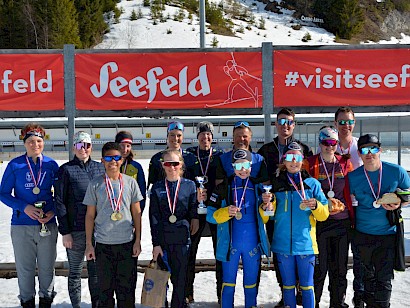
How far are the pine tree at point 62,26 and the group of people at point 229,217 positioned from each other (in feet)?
121

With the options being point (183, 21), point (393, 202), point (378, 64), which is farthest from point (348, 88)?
point (183, 21)

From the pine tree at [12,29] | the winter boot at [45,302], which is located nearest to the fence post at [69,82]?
the winter boot at [45,302]

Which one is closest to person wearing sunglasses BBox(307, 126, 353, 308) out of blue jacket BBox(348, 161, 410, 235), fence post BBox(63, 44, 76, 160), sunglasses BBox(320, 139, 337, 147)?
sunglasses BBox(320, 139, 337, 147)

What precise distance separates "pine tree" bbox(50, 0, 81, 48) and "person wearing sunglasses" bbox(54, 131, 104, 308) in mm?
36856

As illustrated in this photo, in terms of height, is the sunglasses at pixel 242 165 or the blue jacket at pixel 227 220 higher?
the sunglasses at pixel 242 165

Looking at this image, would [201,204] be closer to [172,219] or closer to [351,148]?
[172,219]

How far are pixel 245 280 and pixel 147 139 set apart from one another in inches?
735

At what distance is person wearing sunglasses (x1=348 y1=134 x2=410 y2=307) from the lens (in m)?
4.25

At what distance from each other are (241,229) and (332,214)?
38.0 inches

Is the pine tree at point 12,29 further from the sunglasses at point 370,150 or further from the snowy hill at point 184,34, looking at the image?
the sunglasses at point 370,150

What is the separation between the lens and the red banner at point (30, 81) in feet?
20.5

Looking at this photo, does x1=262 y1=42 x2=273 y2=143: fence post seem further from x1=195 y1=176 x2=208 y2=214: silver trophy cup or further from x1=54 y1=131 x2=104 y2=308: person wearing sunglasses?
x1=54 y1=131 x2=104 y2=308: person wearing sunglasses

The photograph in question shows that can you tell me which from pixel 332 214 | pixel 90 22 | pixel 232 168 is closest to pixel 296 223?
pixel 332 214

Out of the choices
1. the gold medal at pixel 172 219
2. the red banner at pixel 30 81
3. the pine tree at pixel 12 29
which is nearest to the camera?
the gold medal at pixel 172 219
